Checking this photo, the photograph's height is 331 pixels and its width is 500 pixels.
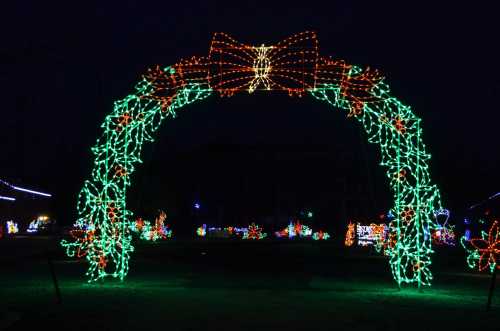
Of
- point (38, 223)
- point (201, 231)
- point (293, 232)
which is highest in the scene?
point (38, 223)

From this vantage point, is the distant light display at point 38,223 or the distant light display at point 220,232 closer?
the distant light display at point 220,232

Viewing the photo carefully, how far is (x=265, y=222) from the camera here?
7838 cm

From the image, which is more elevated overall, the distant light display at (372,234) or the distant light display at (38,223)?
the distant light display at (38,223)

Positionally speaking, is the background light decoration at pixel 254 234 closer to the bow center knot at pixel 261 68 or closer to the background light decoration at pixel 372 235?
the background light decoration at pixel 372 235

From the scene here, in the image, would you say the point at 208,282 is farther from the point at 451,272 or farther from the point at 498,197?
the point at 498,197

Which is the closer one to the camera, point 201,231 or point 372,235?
point 372,235

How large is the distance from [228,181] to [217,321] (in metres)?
69.9

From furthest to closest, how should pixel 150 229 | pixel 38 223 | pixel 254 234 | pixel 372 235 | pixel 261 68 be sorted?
pixel 38 223 < pixel 254 234 < pixel 150 229 < pixel 372 235 < pixel 261 68

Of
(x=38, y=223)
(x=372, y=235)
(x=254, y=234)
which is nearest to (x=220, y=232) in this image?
(x=254, y=234)

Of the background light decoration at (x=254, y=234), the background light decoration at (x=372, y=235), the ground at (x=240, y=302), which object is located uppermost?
the background light decoration at (x=254, y=234)

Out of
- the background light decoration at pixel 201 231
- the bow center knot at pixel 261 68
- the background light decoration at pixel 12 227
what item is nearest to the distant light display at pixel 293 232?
the background light decoration at pixel 201 231

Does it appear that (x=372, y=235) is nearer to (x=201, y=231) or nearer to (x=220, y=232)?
(x=220, y=232)

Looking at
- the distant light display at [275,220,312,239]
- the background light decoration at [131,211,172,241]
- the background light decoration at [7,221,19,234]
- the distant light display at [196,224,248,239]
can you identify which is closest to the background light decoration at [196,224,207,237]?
the distant light display at [196,224,248,239]

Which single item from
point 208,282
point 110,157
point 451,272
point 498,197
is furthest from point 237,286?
point 498,197
